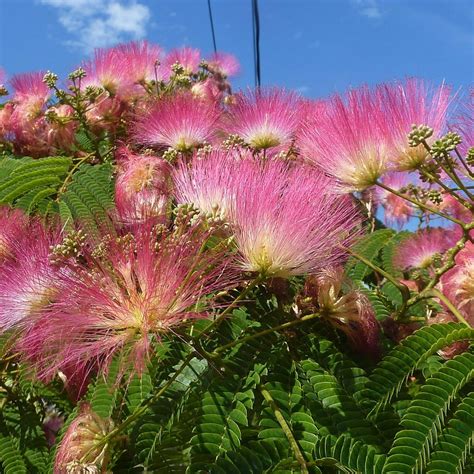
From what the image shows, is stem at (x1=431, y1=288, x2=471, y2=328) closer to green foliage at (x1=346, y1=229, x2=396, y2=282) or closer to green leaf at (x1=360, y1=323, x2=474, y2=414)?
green leaf at (x1=360, y1=323, x2=474, y2=414)

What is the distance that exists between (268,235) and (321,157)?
1.46 ft

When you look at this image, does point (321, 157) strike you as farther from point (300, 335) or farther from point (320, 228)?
point (300, 335)

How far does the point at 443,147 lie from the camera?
149 cm

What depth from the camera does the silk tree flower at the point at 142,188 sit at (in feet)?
5.42

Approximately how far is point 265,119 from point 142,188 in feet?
1.71

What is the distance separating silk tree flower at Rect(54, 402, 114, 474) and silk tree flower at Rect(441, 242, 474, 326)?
0.87 m

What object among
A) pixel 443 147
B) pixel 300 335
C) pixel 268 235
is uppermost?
pixel 443 147

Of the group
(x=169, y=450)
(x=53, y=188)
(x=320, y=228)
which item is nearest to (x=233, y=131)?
(x=53, y=188)

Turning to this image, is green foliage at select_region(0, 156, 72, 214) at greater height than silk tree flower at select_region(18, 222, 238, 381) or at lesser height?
greater

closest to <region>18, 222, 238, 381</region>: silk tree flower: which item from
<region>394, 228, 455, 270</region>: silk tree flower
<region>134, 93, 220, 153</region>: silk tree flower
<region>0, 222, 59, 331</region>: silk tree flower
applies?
<region>0, 222, 59, 331</region>: silk tree flower

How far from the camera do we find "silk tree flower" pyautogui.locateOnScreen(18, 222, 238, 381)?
1.26m

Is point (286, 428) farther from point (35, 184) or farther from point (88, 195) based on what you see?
point (35, 184)

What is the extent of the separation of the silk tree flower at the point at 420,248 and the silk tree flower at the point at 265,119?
0.68m

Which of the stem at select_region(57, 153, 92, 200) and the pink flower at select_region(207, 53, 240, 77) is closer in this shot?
the stem at select_region(57, 153, 92, 200)
